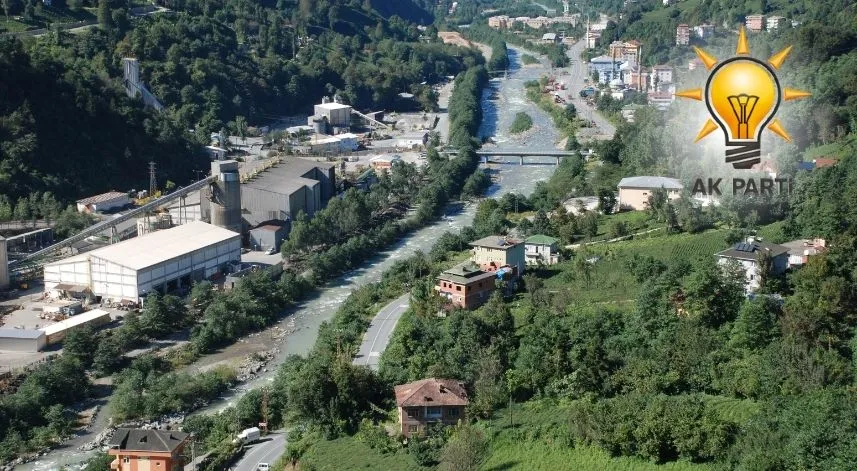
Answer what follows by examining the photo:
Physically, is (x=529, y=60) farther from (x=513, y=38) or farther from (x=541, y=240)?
(x=541, y=240)

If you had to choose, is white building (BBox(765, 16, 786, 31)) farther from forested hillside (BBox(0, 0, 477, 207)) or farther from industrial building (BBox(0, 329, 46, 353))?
industrial building (BBox(0, 329, 46, 353))

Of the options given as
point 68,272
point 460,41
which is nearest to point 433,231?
point 68,272

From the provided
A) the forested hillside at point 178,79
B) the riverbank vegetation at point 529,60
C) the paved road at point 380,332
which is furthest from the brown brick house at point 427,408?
the riverbank vegetation at point 529,60

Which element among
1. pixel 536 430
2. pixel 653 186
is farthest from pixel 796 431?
pixel 653 186

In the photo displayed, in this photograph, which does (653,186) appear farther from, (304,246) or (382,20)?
(382,20)

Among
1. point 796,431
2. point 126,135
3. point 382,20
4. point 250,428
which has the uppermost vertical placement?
point 382,20

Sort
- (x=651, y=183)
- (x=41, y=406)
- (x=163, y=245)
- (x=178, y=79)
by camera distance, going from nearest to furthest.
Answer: (x=41, y=406) < (x=163, y=245) < (x=651, y=183) < (x=178, y=79)

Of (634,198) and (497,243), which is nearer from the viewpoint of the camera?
(497,243)
